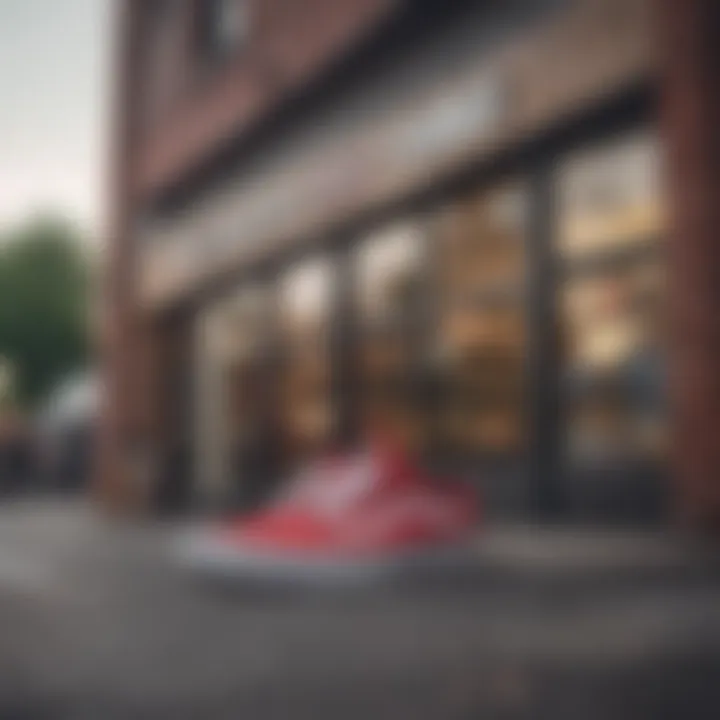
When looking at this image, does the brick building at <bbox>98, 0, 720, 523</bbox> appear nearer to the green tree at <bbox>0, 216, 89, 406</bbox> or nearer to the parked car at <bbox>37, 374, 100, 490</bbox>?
the parked car at <bbox>37, 374, 100, 490</bbox>

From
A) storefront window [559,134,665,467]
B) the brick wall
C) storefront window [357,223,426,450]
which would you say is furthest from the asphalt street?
the brick wall

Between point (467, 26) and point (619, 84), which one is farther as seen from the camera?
point (467, 26)

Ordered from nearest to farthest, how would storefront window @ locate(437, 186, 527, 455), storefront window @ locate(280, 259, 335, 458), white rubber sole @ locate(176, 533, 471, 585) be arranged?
white rubber sole @ locate(176, 533, 471, 585) → storefront window @ locate(280, 259, 335, 458) → storefront window @ locate(437, 186, 527, 455)

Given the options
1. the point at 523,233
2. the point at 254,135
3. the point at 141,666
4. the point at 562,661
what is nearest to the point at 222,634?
the point at 141,666

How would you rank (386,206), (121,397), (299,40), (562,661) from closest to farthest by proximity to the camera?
(562,661) < (121,397) < (299,40) < (386,206)

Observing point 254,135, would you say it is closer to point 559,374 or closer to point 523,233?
point 523,233

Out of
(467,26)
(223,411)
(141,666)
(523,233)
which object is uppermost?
(467,26)

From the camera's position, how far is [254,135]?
4910 mm

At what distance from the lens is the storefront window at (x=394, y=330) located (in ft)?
13.3

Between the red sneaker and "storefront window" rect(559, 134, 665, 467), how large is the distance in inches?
25.0

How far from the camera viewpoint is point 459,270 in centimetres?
410

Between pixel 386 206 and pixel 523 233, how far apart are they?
0.55 meters

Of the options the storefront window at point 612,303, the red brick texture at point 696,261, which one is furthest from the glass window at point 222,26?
the red brick texture at point 696,261

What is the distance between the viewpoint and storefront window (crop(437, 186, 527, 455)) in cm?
400
